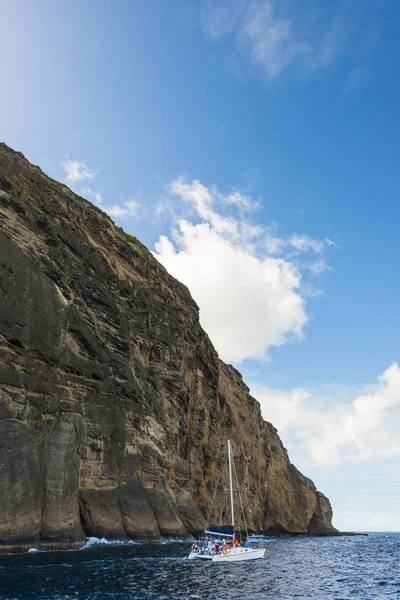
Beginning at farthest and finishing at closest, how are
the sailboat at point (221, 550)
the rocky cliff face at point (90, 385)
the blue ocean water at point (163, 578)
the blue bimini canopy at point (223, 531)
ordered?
the blue bimini canopy at point (223, 531)
the sailboat at point (221, 550)
the rocky cliff face at point (90, 385)
the blue ocean water at point (163, 578)

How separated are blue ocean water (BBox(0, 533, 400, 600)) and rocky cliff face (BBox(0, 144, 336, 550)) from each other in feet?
15.0

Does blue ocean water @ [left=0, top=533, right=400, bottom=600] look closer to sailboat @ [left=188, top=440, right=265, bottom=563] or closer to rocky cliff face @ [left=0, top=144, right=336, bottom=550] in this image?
sailboat @ [left=188, top=440, right=265, bottom=563]

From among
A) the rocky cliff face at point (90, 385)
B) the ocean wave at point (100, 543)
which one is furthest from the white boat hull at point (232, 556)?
the rocky cliff face at point (90, 385)

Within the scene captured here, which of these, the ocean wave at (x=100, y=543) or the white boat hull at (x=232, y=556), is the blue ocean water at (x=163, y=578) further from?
the white boat hull at (x=232, y=556)

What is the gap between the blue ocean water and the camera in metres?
26.4

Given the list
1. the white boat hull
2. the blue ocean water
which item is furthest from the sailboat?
the blue ocean water

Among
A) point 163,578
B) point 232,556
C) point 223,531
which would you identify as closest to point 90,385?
point 223,531

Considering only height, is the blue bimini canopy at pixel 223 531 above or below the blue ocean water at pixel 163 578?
above

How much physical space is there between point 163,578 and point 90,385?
890 inches

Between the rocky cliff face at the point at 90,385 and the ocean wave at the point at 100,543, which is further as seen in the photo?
the ocean wave at the point at 100,543

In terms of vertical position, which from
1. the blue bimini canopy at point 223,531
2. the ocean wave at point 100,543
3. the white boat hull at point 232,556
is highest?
the blue bimini canopy at point 223,531

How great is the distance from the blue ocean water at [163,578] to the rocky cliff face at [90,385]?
15.0ft

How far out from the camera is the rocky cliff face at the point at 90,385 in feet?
134

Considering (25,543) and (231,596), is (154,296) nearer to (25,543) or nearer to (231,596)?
(25,543)
